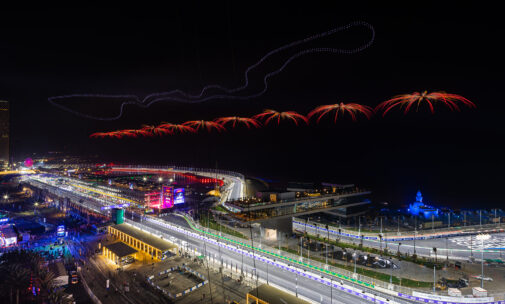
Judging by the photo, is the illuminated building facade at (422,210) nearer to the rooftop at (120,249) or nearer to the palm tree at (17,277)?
the rooftop at (120,249)

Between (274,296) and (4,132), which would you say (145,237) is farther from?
(4,132)

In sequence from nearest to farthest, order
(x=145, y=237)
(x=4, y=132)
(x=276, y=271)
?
(x=276, y=271)
(x=145, y=237)
(x=4, y=132)

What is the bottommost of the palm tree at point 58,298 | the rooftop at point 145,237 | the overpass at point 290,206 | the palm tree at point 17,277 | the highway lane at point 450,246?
the palm tree at point 58,298

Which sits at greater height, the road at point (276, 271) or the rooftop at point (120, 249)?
the road at point (276, 271)

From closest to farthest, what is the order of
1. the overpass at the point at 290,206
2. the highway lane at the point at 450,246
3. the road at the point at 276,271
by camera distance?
the road at the point at 276,271 → the highway lane at the point at 450,246 → the overpass at the point at 290,206

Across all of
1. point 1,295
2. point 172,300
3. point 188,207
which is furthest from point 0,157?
point 172,300

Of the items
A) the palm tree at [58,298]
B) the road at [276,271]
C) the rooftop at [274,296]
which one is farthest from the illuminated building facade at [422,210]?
the palm tree at [58,298]

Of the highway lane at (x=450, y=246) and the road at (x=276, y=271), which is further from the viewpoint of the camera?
the highway lane at (x=450, y=246)

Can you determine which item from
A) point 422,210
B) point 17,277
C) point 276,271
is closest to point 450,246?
point 276,271

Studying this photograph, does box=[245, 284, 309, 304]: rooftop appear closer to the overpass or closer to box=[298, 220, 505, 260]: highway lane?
box=[298, 220, 505, 260]: highway lane
